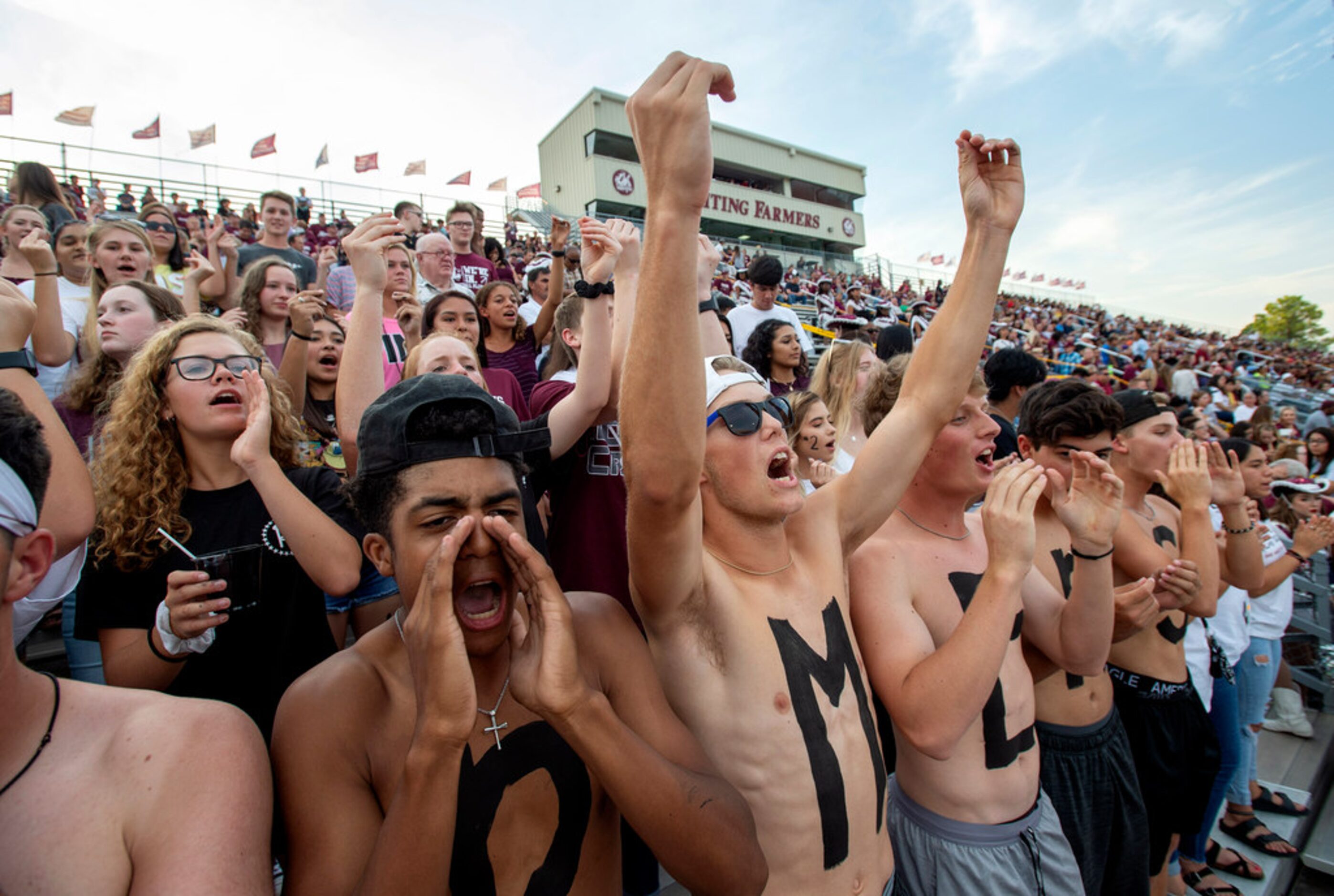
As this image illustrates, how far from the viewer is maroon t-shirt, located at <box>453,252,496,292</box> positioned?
22.3 ft

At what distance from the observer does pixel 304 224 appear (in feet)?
56.1

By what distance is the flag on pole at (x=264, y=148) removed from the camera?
24344mm

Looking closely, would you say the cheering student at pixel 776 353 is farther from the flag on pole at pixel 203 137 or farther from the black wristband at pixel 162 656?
the flag on pole at pixel 203 137

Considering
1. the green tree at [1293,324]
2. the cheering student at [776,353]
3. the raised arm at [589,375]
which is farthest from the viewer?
the green tree at [1293,324]

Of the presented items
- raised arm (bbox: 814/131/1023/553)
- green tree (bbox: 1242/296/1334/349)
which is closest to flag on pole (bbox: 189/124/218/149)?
raised arm (bbox: 814/131/1023/553)

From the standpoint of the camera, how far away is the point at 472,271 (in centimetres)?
689

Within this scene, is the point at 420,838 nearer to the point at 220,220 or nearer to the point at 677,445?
the point at 677,445

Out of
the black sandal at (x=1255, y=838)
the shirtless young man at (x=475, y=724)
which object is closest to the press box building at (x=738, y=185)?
the black sandal at (x=1255, y=838)

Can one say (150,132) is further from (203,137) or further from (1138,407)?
(1138,407)

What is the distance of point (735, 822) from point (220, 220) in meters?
6.22

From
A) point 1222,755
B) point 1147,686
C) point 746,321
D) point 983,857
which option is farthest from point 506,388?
point 1222,755

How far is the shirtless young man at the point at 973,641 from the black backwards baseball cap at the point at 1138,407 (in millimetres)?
1024

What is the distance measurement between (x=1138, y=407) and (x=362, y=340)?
3731 mm

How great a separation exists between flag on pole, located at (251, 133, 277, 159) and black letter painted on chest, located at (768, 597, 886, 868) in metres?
29.7
